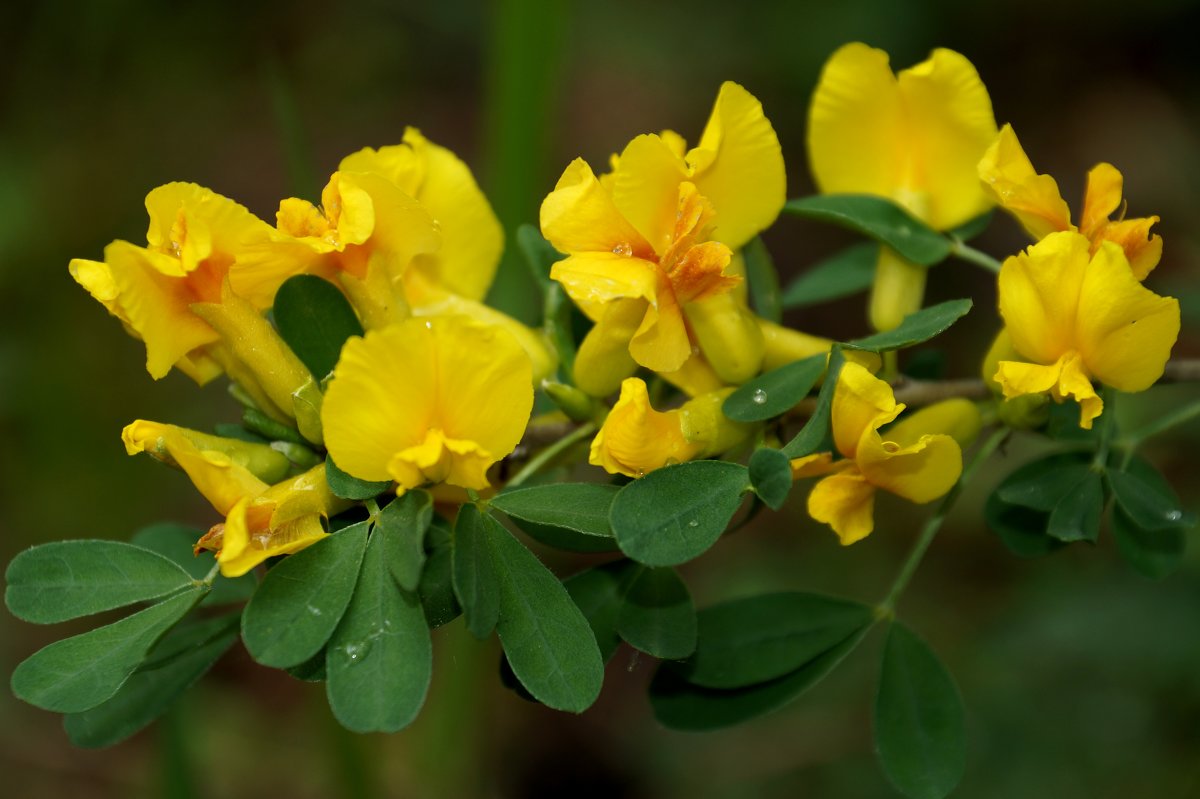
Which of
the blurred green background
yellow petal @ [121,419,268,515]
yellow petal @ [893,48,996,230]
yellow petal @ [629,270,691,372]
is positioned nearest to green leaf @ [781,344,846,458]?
yellow petal @ [629,270,691,372]

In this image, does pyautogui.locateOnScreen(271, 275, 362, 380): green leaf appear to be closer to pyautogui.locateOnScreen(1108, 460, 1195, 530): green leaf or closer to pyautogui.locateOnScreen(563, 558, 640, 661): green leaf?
pyautogui.locateOnScreen(563, 558, 640, 661): green leaf

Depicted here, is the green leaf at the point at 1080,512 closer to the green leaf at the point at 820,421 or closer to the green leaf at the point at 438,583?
the green leaf at the point at 820,421

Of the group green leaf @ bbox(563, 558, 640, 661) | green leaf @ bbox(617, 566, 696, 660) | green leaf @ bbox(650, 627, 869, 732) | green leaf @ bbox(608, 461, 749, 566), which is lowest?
green leaf @ bbox(650, 627, 869, 732)

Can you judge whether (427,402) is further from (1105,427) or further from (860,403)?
(1105,427)

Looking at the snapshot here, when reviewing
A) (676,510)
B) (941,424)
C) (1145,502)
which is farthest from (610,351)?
(1145,502)

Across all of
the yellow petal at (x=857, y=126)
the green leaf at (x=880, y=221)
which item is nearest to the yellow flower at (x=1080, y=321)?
the green leaf at (x=880, y=221)

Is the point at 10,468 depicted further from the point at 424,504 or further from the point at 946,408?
the point at 946,408
